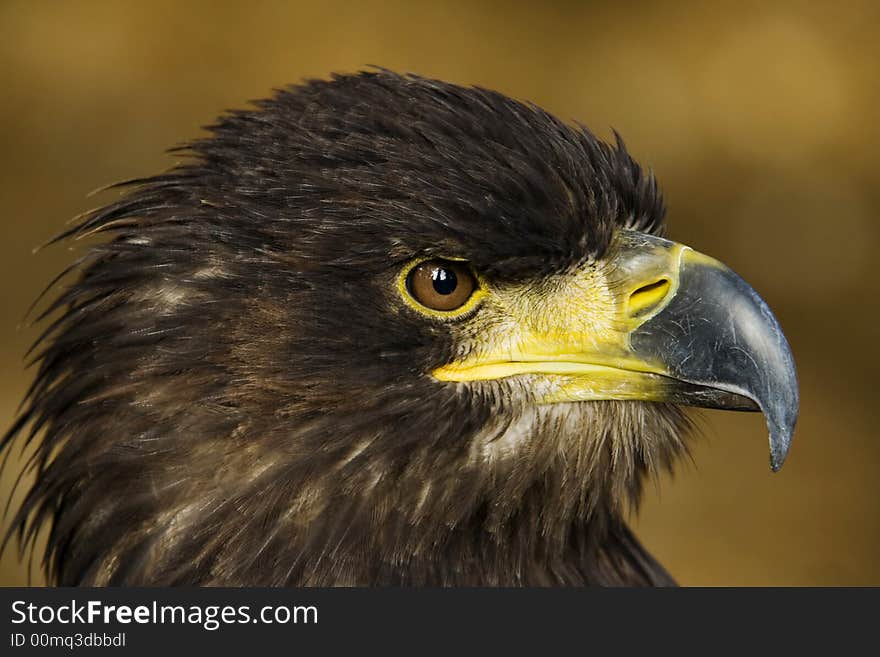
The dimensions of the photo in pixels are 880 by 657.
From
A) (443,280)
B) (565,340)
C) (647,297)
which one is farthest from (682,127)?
(443,280)

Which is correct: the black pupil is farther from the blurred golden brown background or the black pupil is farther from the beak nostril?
the blurred golden brown background

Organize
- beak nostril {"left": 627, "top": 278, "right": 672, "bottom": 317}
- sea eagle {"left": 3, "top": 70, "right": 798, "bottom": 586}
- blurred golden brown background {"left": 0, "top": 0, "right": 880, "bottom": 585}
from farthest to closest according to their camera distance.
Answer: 1. blurred golden brown background {"left": 0, "top": 0, "right": 880, "bottom": 585}
2. beak nostril {"left": 627, "top": 278, "right": 672, "bottom": 317}
3. sea eagle {"left": 3, "top": 70, "right": 798, "bottom": 586}

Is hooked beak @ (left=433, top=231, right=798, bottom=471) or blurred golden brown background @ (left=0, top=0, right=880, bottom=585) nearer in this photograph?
hooked beak @ (left=433, top=231, right=798, bottom=471)

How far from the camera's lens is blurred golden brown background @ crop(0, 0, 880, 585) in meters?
7.51

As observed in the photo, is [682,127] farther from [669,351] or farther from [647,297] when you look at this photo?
[669,351]

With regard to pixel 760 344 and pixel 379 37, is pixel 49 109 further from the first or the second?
pixel 760 344

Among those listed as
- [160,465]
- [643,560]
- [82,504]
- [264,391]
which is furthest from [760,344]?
[82,504]

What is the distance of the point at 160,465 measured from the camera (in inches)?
96.3

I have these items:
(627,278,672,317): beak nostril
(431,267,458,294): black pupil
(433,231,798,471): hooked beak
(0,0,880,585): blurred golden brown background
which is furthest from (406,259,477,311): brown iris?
(0,0,880,585): blurred golden brown background

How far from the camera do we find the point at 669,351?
8.17ft

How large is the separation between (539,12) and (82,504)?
6053 mm

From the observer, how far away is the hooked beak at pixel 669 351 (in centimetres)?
246

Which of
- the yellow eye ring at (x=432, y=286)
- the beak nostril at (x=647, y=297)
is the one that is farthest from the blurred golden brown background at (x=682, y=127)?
the yellow eye ring at (x=432, y=286)

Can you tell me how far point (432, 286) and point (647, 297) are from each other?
0.49 meters
